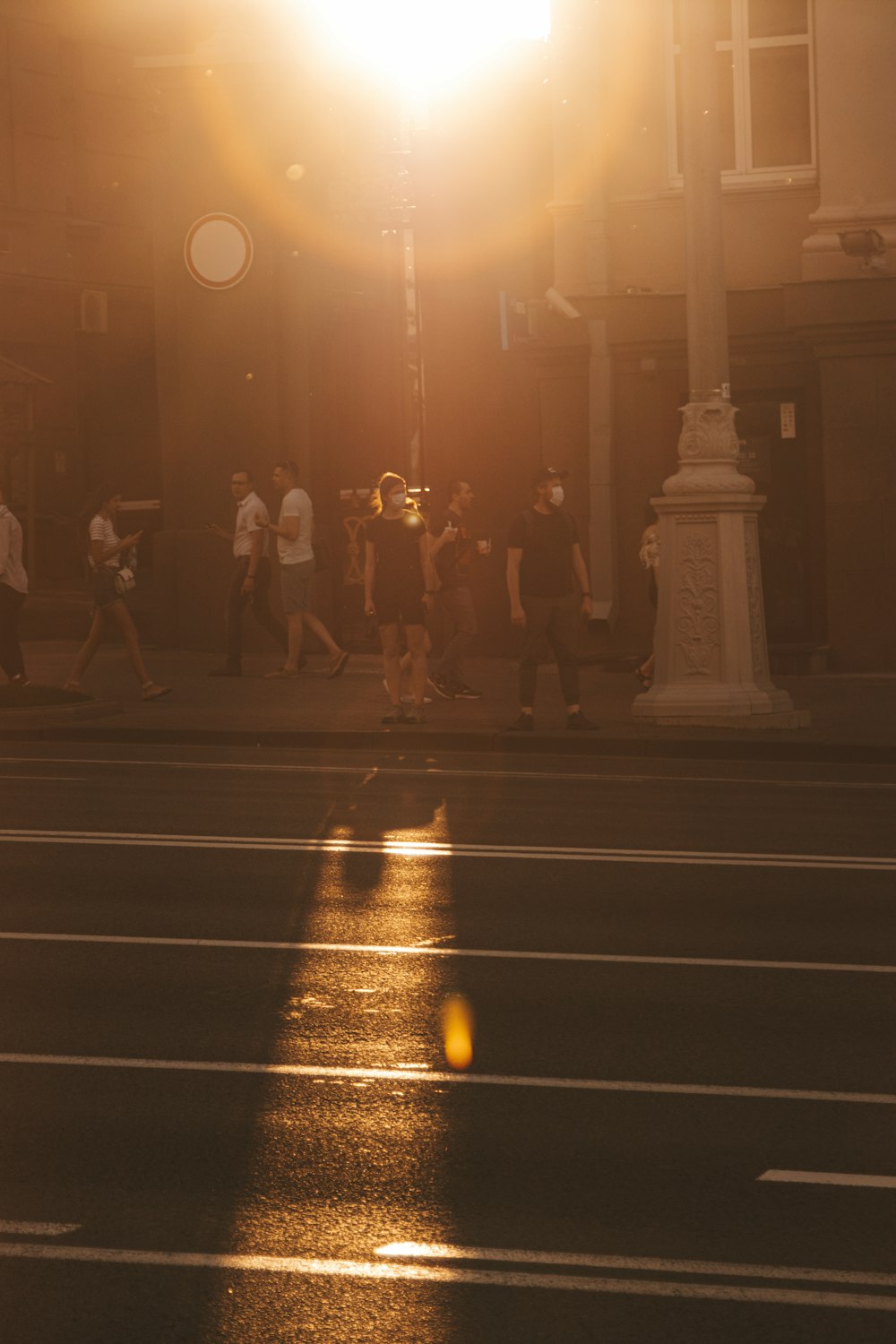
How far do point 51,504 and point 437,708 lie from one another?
69.8 feet

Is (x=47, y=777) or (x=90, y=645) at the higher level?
(x=90, y=645)

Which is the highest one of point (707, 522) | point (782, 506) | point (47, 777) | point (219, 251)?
point (219, 251)

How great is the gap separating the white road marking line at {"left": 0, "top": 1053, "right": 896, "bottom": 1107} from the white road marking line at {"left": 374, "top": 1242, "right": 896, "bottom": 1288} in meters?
1.34

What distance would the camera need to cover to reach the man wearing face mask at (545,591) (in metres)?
15.8

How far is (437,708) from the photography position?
17781mm

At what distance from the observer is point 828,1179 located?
517 cm

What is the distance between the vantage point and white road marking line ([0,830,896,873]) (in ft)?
33.2

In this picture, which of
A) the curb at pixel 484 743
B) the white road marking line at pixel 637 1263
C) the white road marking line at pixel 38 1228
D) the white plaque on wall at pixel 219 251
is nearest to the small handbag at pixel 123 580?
the curb at pixel 484 743

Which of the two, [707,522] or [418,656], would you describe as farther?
[418,656]

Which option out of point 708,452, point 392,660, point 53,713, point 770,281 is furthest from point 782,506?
point 53,713

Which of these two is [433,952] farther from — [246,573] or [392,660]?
[246,573]

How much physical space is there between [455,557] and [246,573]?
2768mm

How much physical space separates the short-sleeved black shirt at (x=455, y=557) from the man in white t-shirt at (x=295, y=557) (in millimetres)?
2010

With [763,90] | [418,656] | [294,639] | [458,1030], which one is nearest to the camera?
[458,1030]
